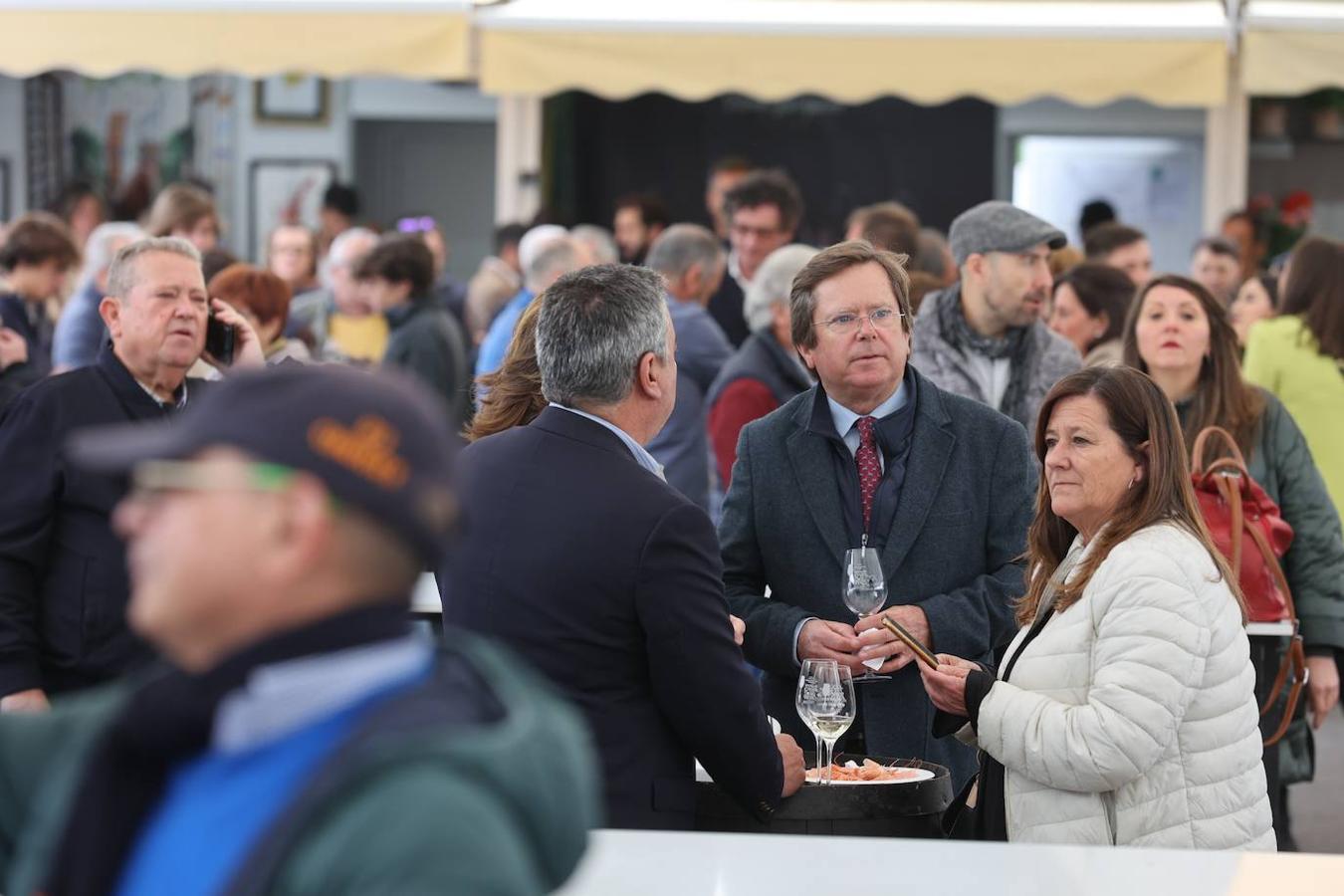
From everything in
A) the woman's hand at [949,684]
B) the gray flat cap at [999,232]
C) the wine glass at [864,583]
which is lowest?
the woman's hand at [949,684]

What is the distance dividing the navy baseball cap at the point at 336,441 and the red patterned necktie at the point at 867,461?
2.49 meters

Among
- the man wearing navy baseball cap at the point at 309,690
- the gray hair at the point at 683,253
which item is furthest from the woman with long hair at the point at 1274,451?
the man wearing navy baseball cap at the point at 309,690

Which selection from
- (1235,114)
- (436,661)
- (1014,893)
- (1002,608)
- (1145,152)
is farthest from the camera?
(1145,152)

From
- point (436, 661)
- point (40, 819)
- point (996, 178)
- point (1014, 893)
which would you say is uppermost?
point (996, 178)

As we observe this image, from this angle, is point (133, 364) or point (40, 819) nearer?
point (40, 819)

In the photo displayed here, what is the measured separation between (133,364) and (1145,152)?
9434 millimetres

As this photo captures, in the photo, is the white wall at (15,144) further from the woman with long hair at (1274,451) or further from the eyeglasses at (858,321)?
the eyeglasses at (858,321)

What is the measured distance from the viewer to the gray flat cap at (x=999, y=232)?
493 centimetres

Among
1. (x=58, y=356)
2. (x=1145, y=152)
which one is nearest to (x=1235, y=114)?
(x=1145, y=152)

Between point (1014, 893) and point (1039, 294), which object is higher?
point (1039, 294)

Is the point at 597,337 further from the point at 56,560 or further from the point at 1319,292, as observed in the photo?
the point at 1319,292

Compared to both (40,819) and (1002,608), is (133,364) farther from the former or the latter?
(40,819)

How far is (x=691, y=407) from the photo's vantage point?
6.05 m

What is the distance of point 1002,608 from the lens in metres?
3.62
